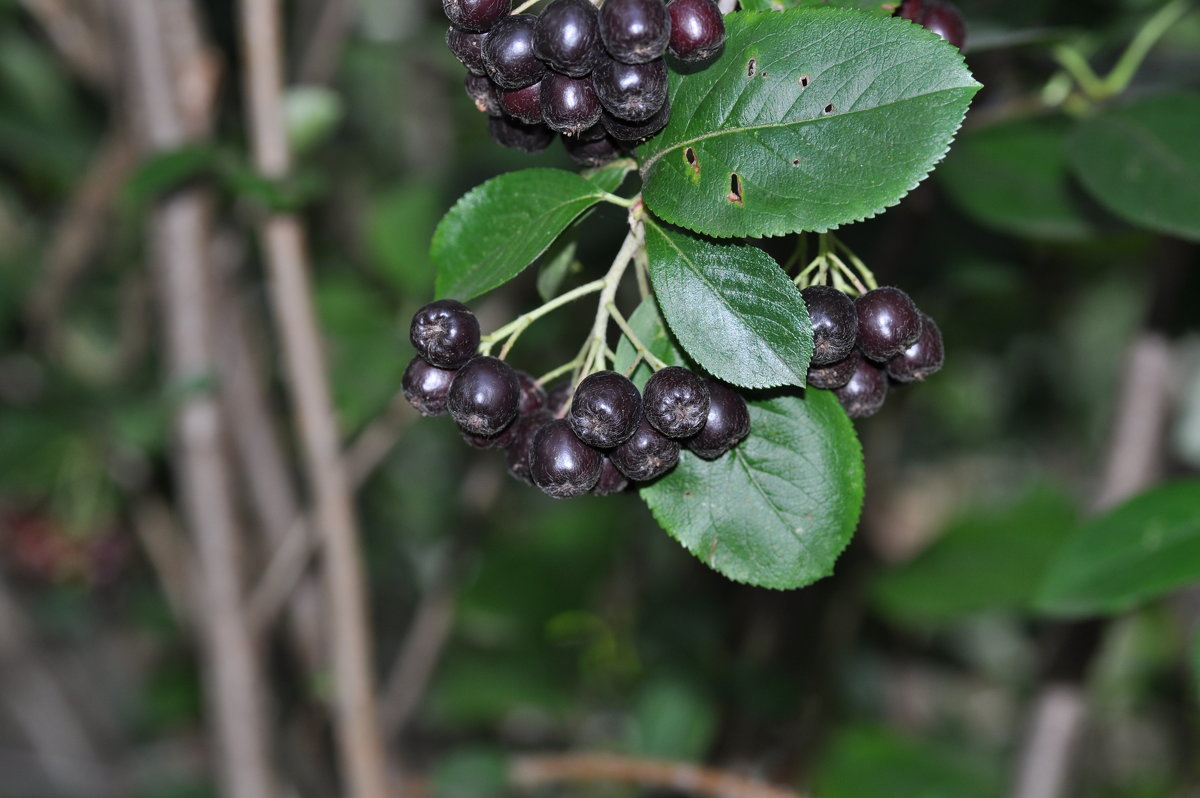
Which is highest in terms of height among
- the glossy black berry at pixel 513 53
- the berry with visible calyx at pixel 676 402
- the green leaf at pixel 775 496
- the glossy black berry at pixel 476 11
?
the glossy black berry at pixel 476 11

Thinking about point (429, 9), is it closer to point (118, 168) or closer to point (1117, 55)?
point (118, 168)

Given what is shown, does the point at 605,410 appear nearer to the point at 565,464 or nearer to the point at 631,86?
the point at 565,464

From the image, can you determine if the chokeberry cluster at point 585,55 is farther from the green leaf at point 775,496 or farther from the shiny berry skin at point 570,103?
the green leaf at point 775,496

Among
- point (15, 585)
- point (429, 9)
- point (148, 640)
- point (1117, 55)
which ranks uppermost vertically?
point (429, 9)

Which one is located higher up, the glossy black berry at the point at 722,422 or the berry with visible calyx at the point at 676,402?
the berry with visible calyx at the point at 676,402

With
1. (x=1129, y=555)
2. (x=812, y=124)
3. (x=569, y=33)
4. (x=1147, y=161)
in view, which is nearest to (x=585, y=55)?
(x=569, y=33)

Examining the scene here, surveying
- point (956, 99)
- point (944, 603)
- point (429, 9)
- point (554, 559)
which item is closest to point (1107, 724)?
point (944, 603)

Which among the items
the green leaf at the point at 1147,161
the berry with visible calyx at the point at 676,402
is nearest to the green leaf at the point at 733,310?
the berry with visible calyx at the point at 676,402

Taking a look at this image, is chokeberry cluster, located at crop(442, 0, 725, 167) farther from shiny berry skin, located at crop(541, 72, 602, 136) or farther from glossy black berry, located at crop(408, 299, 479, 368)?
glossy black berry, located at crop(408, 299, 479, 368)
